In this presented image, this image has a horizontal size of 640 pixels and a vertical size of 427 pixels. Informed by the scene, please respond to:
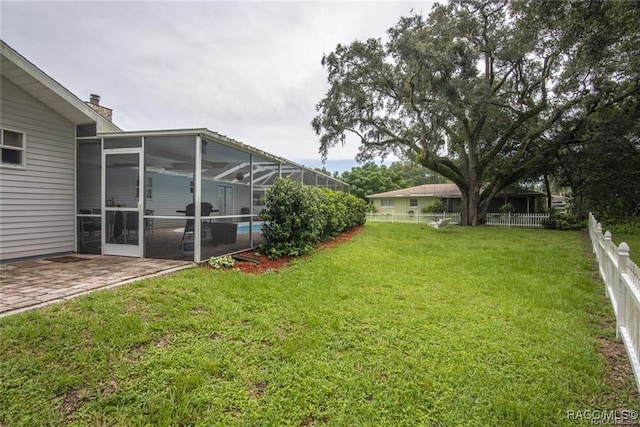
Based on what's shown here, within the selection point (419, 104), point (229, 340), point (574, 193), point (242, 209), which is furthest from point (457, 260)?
point (574, 193)

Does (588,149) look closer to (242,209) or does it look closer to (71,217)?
(242,209)

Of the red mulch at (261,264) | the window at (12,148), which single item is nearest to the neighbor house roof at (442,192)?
the red mulch at (261,264)

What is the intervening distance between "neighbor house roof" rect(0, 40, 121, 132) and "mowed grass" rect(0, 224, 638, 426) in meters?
4.30

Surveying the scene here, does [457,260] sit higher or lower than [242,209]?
lower

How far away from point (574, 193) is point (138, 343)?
2326 centimetres

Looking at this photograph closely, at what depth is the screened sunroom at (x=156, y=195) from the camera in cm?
598

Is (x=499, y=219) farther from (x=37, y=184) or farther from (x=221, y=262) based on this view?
(x=37, y=184)

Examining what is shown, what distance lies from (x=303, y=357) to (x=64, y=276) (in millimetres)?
4222

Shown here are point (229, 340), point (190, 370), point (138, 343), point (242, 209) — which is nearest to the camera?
point (190, 370)

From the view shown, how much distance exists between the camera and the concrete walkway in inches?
144

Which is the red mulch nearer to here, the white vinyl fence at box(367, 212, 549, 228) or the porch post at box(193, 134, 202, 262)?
the porch post at box(193, 134, 202, 262)

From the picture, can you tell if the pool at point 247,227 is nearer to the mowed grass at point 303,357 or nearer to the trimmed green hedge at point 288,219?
the trimmed green hedge at point 288,219

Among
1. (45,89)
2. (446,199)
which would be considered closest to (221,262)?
(45,89)

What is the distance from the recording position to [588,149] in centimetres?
1603
